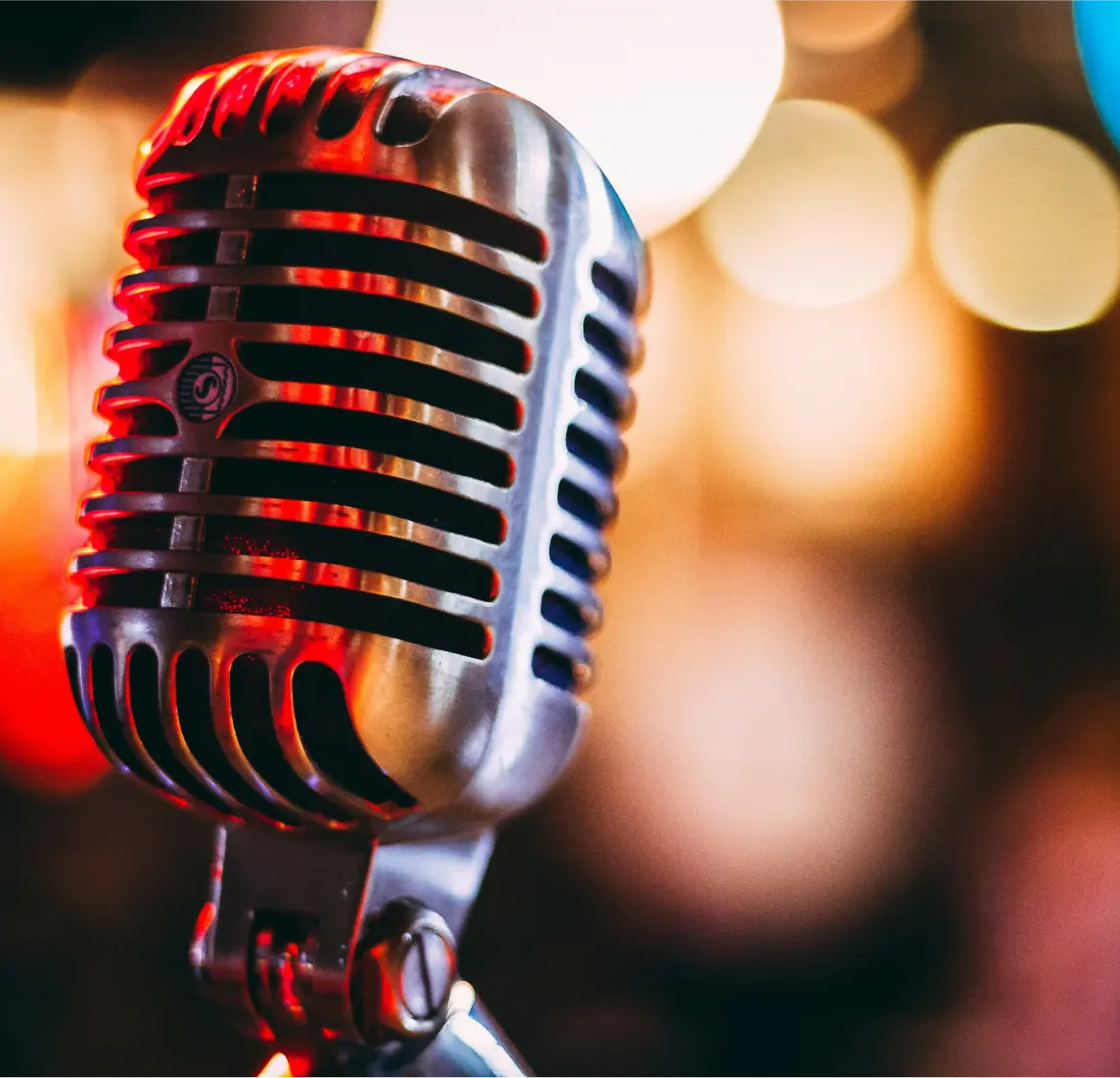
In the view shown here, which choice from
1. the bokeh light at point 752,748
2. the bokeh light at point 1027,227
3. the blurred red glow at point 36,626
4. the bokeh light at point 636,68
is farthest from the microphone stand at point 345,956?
the bokeh light at point 1027,227

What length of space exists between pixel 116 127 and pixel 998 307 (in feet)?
7.61

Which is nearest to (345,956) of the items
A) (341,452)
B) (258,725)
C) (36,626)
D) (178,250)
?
(258,725)

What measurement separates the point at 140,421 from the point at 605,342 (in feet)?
0.74

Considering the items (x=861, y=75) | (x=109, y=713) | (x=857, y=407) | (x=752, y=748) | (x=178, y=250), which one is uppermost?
(x=861, y=75)

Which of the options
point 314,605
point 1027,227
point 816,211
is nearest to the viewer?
point 314,605

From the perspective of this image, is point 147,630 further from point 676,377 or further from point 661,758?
point 676,377

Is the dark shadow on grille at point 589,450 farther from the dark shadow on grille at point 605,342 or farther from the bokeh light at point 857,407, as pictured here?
the bokeh light at point 857,407

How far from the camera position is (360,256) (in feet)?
1.96

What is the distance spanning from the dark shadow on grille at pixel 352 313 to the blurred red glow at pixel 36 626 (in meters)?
2.18

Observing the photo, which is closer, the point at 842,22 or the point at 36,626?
the point at 36,626

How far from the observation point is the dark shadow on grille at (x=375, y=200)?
1.97 feet

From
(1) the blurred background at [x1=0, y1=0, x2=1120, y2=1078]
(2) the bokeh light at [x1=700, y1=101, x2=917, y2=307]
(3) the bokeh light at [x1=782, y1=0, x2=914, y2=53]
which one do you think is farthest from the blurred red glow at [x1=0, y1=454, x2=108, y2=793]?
(3) the bokeh light at [x1=782, y1=0, x2=914, y2=53]

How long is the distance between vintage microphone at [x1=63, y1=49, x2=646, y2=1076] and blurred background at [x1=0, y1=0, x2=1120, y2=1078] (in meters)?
2.03

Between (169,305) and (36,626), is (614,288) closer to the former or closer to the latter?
(169,305)
